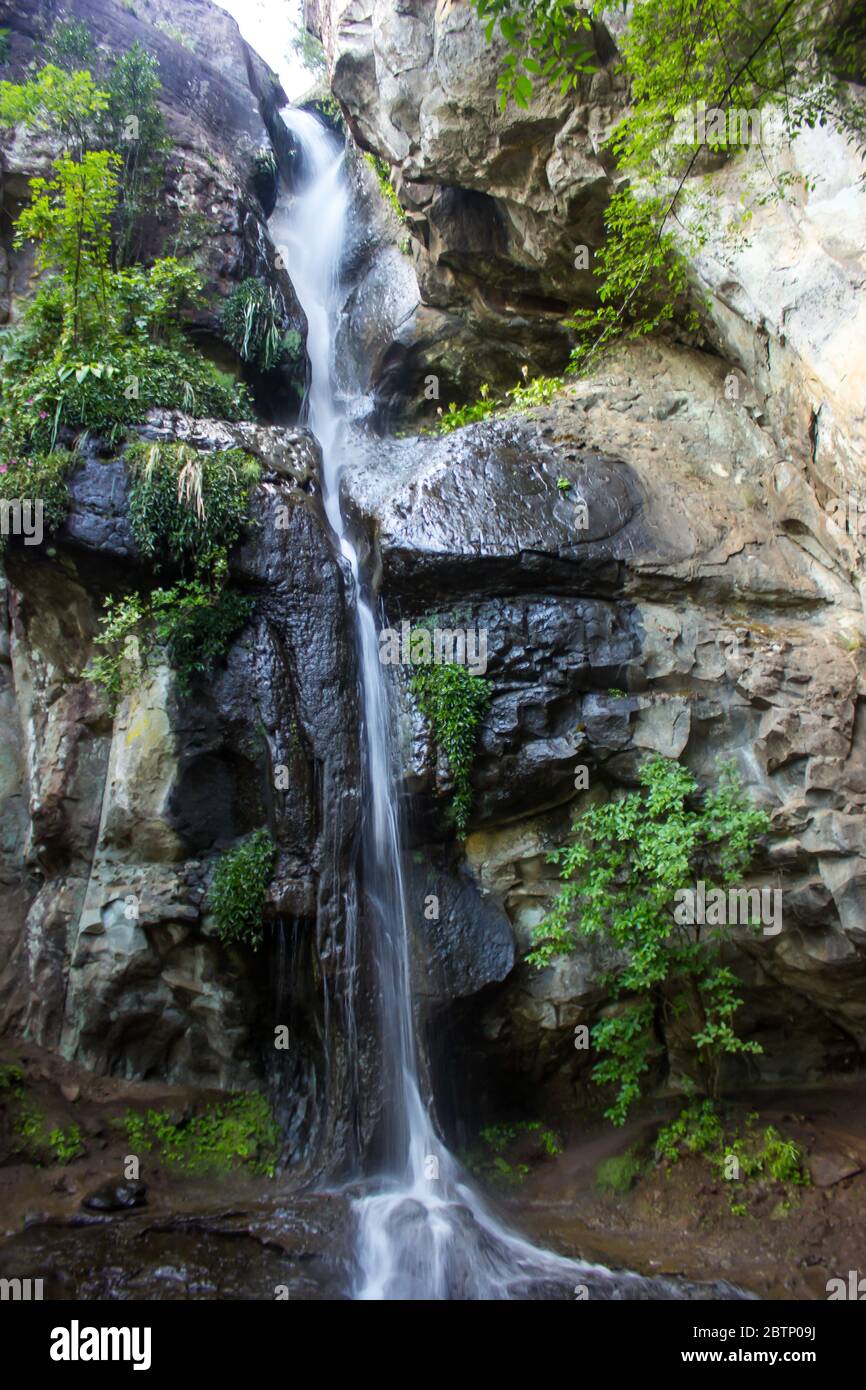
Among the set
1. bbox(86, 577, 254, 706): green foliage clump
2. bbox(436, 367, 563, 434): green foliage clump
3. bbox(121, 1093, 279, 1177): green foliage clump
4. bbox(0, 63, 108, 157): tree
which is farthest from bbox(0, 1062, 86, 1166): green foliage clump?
bbox(0, 63, 108, 157): tree

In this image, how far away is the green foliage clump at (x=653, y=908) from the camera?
6.74 metres

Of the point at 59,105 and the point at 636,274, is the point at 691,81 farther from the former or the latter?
the point at 59,105

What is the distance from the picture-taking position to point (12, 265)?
10.4 m

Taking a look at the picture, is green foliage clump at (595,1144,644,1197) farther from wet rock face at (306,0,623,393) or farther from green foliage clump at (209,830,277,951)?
wet rock face at (306,0,623,393)

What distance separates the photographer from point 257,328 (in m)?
10.8

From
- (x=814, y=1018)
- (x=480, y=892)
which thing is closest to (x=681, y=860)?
(x=480, y=892)

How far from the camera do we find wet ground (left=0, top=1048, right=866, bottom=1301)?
5.40 m

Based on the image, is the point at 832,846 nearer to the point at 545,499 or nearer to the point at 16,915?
the point at 545,499

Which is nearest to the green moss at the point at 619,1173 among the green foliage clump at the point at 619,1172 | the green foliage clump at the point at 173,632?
the green foliage clump at the point at 619,1172

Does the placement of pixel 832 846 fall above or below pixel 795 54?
below

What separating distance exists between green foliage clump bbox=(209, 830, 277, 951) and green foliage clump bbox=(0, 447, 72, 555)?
3.56 m

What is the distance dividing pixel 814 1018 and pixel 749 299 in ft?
21.6
